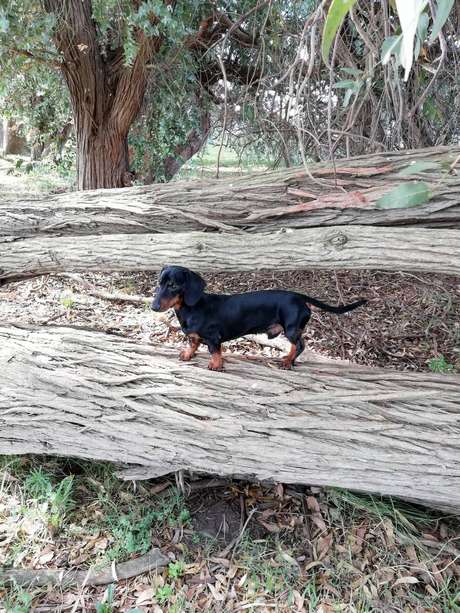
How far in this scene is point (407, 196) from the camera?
896mm

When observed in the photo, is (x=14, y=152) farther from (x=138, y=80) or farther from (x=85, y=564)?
(x=85, y=564)

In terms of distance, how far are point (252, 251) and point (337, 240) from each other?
0.41 m

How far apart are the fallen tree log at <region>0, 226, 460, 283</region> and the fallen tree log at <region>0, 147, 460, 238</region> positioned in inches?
5.5

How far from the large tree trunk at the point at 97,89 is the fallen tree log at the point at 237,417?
8.26 ft

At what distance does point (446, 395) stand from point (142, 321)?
2317 millimetres

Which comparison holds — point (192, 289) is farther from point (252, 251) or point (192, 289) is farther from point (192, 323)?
point (252, 251)

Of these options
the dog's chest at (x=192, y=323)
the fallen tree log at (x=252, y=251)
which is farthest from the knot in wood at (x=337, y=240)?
the dog's chest at (x=192, y=323)

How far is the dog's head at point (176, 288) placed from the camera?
197cm

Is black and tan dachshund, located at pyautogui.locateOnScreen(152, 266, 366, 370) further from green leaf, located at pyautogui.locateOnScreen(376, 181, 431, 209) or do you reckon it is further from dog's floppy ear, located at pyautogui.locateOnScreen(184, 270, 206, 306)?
green leaf, located at pyautogui.locateOnScreen(376, 181, 431, 209)

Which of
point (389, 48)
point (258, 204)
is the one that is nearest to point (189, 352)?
point (258, 204)

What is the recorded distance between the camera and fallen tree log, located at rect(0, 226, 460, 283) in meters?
2.09

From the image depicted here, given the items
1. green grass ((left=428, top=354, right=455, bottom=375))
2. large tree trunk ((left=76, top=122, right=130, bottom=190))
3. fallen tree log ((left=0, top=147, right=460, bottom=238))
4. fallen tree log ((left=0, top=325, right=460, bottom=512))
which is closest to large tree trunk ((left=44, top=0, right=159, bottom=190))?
large tree trunk ((left=76, top=122, right=130, bottom=190))

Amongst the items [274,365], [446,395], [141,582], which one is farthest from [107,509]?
[446,395]

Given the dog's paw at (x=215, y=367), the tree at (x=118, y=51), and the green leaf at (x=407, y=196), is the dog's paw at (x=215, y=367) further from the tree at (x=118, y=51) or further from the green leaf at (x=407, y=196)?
the tree at (x=118, y=51)
